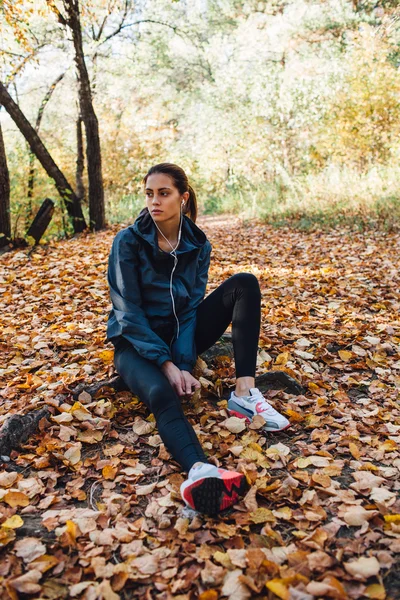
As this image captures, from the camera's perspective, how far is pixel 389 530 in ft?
5.48

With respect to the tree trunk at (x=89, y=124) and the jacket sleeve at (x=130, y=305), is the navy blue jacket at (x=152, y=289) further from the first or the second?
the tree trunk at (x=89, y=124)

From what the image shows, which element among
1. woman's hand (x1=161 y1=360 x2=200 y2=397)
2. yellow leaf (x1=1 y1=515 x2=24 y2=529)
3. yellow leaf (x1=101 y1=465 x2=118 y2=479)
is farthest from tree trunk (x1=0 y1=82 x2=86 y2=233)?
yellow leaf (x1=1 y1=515 x2=24 y2=529)

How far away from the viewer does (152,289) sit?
99.0 inches

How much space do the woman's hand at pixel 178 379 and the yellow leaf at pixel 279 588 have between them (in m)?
0.92

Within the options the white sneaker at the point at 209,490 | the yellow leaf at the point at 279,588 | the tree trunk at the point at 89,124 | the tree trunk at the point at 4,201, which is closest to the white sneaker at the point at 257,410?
the white sneaker at the point at 209,490

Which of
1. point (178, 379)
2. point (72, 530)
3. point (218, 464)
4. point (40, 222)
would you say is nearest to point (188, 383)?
point (178, 379)

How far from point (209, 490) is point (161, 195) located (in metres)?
1.47

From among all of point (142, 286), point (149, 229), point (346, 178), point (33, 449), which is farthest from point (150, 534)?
point (346, 178)

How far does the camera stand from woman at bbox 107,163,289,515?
89.4 inches

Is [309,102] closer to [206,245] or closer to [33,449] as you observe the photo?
[206,245]

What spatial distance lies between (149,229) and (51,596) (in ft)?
5.50

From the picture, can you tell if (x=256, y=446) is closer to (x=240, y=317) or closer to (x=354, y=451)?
(x=354, y=451)

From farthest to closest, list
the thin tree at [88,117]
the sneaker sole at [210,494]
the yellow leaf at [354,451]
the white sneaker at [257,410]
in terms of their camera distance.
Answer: the thin tree at [88,117] < the white sneaker at [257,410] < the yellow leaf at [354,451] < the sneaker sole at [210,494]

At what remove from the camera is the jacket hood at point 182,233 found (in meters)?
2.50
